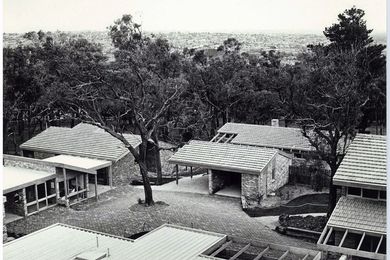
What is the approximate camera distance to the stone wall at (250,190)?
743 inches

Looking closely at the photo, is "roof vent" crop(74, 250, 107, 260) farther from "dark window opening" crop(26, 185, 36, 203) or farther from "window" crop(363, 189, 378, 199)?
"dark window opening" crop(26, 185, 36, 203)

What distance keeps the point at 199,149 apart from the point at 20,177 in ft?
22.1

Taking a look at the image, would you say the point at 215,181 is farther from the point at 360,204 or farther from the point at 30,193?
the point at 360,204

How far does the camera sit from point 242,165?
19.2 metres

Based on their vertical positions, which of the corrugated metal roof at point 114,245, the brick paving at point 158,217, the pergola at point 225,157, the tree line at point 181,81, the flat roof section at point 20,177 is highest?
the tree line at point 181,81

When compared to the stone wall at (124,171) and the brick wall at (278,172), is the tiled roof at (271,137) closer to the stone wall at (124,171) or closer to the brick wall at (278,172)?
the brick wall at (278,172)

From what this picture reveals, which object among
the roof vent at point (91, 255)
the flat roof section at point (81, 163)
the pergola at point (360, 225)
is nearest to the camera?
the roof vent at point (91, 255)

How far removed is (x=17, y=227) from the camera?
54.2 ft

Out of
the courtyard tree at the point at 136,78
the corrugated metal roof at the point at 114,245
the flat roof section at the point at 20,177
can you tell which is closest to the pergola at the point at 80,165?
the flat roof section at the point at 20,177

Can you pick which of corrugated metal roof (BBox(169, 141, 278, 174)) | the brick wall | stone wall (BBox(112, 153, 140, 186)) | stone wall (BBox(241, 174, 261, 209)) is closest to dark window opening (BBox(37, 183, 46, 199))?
stone wall (BBox(112, 153, 140, 186))

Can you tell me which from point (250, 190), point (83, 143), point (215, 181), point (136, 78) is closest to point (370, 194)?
point (250, 190)

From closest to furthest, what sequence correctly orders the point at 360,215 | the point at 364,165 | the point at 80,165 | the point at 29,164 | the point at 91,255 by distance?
the point at 91,255 < the point at 360,215 < the point at 364,165 < the point at 29,164 < the point at 80,165

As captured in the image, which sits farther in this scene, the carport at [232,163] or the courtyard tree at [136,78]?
the courtyard tree at [136,78]

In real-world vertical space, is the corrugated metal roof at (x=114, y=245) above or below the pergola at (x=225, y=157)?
below
